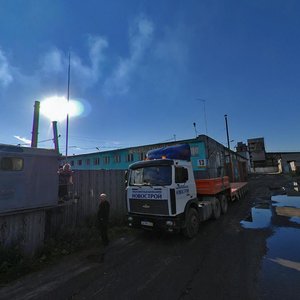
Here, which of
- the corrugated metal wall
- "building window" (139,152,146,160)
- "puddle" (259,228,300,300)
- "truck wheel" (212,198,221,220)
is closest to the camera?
"puddle" (259,228,300,300)

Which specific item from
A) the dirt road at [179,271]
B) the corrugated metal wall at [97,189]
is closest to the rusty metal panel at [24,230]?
the dirt road at [179,271]

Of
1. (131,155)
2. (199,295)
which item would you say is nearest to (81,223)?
(199,295)

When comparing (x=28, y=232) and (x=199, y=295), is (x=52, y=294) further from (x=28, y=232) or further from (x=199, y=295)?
(x=199, y=295)

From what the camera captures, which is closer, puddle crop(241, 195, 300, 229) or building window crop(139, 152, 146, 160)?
puddle crop(241, 195, 300, 229)

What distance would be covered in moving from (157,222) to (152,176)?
1.56 metres

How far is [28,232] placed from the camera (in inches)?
249

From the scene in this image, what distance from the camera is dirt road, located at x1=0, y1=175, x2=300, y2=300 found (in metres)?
4.29

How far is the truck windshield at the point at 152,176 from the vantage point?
7500 millimetres

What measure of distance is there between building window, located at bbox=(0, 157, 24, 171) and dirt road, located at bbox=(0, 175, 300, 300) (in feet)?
9.10

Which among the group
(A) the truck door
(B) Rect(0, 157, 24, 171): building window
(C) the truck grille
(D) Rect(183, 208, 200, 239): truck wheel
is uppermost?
(B) Rect(0, 157, 24, 171): building window

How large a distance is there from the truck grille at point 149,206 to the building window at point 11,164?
3856 mm

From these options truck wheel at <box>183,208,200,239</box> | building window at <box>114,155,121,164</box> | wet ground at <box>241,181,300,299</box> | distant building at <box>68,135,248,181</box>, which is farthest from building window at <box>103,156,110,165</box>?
truck wheel at <box>183,208,200,239</box>

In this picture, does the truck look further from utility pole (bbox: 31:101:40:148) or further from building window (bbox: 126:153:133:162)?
building window (bbox: 126:153:133:162)

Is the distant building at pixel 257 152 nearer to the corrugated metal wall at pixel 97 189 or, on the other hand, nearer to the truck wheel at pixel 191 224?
the corrugated metal wall at pixel 97 189
